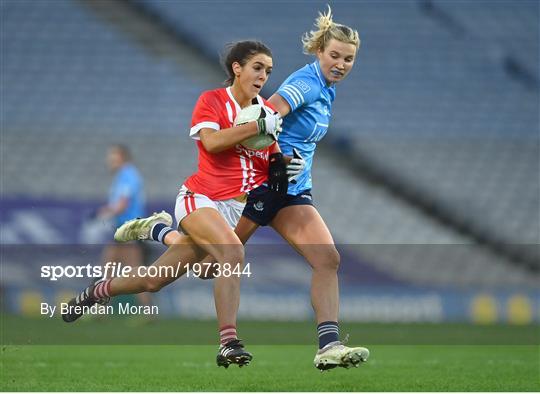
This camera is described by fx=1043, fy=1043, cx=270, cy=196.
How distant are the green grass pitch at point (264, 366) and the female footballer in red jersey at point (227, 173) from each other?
1079mm

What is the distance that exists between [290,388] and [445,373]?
1.32 meters

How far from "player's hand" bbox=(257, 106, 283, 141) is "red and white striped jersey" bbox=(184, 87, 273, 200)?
173 mm

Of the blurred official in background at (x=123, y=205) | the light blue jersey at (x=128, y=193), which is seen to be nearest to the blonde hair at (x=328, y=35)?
the blurred official in background at (x=123, y=205)

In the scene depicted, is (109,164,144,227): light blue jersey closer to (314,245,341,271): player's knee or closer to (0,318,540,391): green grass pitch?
(0,318,540,391): green grass pitch

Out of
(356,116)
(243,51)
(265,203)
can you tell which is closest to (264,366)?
(265,203)

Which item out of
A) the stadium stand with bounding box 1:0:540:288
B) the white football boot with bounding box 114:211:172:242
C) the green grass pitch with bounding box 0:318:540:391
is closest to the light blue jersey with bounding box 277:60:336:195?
the white football boot with bounding box 114:211:172:242

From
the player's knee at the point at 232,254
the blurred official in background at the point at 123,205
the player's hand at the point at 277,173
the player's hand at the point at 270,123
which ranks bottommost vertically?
the player's knee at the point at 232,254

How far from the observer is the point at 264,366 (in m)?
7.60

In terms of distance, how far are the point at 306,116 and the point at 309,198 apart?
452 mm

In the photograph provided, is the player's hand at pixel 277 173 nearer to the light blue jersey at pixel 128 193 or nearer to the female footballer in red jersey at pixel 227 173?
the female footballer in red jersey at pixel 227 173

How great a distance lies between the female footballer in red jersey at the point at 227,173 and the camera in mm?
5172

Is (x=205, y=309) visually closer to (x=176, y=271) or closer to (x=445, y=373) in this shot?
(x=445, y=373)

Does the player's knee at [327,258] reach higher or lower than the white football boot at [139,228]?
lower

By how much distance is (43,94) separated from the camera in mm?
15398
